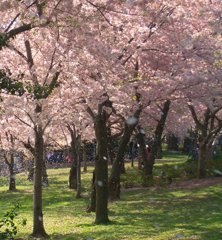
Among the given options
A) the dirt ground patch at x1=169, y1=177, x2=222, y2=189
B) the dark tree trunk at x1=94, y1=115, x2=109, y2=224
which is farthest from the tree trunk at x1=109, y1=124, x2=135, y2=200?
the dirt ground patch at x1=169, y1=177, x2=222, y2=189

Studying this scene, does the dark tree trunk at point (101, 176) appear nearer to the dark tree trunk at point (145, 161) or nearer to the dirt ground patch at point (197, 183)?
the dirt ground patch at point (197, 183)

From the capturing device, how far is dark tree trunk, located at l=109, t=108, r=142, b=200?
21953 millimetres

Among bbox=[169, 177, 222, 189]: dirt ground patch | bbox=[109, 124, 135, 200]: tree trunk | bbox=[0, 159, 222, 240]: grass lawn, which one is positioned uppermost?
bbox=[109, 124, 135, 200]: tree trunk

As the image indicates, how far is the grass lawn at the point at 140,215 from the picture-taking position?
15602mm

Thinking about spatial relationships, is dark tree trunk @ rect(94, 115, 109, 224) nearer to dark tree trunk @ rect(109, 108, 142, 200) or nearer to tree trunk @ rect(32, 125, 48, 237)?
tree trunk @ rect(32, 125, 48, 237)

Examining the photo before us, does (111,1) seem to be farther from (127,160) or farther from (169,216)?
(127,160)

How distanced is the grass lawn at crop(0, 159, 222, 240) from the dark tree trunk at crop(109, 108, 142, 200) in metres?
0.67

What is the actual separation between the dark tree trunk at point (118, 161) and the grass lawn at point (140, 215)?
2.19 ft

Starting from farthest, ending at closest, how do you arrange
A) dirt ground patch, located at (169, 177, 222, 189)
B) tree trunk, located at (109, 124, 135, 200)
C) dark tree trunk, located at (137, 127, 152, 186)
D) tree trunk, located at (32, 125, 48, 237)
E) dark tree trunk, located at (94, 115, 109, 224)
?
dark tree trunk, located at (137, 127, 152, 186) < dirt ground patch, located at (169, 177, 222, 189) < tree trunk, located at (109, 124, 135, 200) < dark tree trunk, located at (94, 115, 109, 224) < tree trunk, located at (32, 125, 48, 237)

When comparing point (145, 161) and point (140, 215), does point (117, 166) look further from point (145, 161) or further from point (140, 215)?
point (145, 161)

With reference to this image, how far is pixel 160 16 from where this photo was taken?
19156 millimetres

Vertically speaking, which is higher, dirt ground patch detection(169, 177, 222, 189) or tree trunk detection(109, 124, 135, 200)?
tree trunk detection(109, 124, 135, 200)

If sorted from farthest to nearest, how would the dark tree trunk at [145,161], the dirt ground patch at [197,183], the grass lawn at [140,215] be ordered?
the dark tree trunk at [145,161]
the dirt ground patch at [197,183]
the grass lawn at [140,215]

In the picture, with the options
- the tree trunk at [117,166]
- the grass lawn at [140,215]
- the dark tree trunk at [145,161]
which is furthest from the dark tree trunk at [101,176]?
the dark tree trunk at [145,161]
